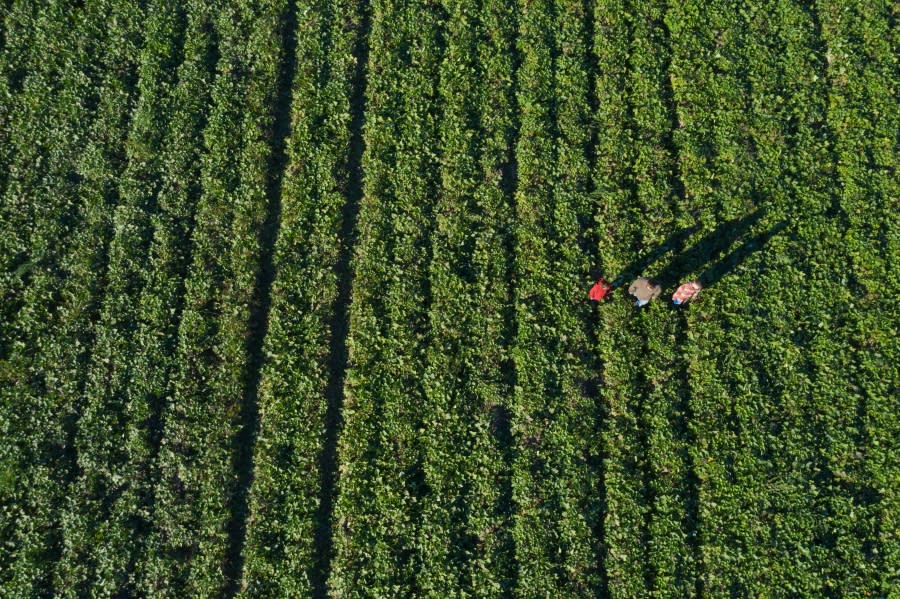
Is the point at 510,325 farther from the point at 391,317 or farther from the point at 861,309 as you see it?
the point at 861,309

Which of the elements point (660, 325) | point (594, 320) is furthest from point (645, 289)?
point (594, 320)

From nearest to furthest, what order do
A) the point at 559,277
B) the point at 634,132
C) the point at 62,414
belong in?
the point at 62,414 → the point at 559,277 → the point at 634,132

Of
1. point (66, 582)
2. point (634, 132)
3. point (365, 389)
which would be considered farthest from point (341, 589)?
point (634, 132)

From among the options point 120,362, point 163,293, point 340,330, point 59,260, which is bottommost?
point 120,362

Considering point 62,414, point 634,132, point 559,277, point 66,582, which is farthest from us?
point 634,132

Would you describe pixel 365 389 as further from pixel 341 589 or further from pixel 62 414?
pixel 62 414

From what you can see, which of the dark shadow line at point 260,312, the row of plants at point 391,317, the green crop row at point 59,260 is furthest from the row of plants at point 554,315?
the green crop row at point 59,260

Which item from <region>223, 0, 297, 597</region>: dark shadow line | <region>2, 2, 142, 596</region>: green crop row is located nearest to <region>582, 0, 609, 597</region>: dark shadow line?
<region>223, 0, 297, 597</region>: dark shadow line
